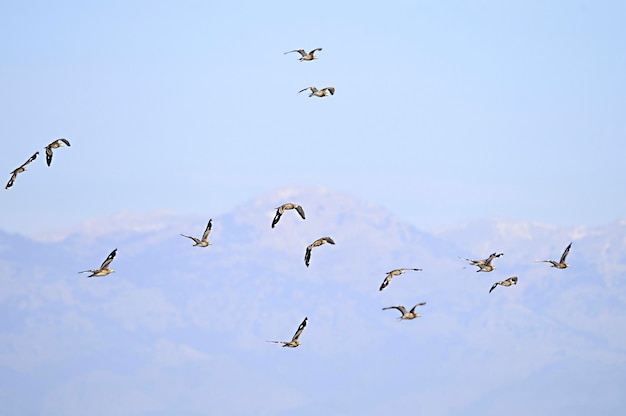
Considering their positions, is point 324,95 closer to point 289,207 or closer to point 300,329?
point 289,207

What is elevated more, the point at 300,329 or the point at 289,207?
the point at 289,207

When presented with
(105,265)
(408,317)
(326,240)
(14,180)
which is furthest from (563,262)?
(14,180)

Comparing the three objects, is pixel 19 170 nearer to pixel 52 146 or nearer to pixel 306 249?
pixel 52 146

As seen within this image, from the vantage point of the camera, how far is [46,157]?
75.8 meters

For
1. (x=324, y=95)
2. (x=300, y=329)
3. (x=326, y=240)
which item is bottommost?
(x=300, y=329)

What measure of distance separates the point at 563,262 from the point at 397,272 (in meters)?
15.6

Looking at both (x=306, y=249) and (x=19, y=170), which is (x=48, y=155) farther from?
(x=306, y=249)

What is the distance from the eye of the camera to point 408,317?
262 feet

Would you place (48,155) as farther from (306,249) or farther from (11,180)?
(306,249)

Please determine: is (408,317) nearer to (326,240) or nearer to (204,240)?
(326,240)

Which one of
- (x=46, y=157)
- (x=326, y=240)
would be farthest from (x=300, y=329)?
(x=46, y=157)

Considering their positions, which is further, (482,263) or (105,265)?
(482,263)

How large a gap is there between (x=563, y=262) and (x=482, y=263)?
6.72 meters

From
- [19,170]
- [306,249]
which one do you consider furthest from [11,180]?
[306,249]
